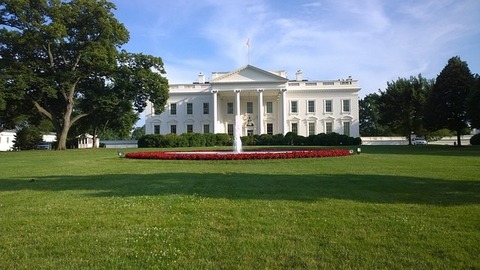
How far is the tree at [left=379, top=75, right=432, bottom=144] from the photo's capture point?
5328 centimetres

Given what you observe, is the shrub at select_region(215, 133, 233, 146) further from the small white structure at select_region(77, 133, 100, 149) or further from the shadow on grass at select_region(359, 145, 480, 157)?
the shadow on grass at select_region(359, 145, 480, 157)

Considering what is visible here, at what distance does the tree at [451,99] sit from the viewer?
129 ft

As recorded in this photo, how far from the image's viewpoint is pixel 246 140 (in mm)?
53188

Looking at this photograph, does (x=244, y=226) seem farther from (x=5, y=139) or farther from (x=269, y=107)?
(x=5, y=139)

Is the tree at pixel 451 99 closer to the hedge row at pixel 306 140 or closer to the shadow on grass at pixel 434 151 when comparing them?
the shadow on grass at pixel 434 151

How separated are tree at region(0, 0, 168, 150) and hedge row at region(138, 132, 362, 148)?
557cm

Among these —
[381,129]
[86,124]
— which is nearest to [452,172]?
[86,124]

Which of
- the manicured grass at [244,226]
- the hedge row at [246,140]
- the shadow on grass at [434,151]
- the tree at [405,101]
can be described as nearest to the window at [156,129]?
the hedge row at [246,140]

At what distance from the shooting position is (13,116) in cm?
4250

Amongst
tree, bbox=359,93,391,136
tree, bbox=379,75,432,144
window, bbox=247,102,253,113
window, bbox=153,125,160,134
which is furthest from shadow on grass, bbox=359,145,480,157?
tree, bbox=359,93,391,136

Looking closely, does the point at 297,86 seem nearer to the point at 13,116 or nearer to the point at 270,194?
the point at 13,116

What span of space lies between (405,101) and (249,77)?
22.7m

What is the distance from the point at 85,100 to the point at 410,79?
43040 mm

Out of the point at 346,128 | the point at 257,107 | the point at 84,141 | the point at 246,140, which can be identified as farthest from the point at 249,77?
the point at 84,141
